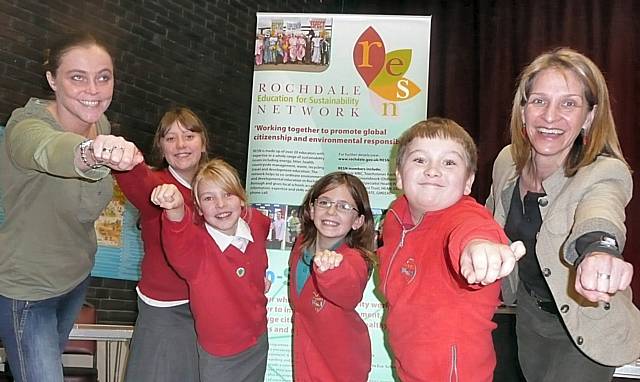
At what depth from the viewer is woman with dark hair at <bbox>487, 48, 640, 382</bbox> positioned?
2172 mm

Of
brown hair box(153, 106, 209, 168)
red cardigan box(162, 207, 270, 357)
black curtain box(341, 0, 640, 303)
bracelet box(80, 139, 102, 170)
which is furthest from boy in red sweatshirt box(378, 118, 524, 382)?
black curtain box(341, 0, 640, 303)

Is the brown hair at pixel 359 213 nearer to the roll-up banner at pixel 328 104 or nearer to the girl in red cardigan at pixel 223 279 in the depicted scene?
the girl in red cardigan at pixel 223 279

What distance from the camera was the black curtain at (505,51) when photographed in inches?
288

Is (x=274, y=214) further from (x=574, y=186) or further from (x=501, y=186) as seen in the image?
(x=574, y=186)

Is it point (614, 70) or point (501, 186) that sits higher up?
point (614, 70)

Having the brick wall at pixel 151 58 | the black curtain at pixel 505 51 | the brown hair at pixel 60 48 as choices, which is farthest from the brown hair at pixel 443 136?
the black curtain at pixel 505 51

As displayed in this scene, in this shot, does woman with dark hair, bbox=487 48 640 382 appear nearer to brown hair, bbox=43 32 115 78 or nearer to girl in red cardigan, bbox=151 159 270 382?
girl in red cardigan, bbox=151 159 270 382

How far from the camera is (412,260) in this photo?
7.52 feet

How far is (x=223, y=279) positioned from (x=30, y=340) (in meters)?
0.86

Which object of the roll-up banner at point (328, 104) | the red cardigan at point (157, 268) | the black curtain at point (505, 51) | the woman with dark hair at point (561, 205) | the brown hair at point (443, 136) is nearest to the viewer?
the woman with dark hair at point (561, 205)

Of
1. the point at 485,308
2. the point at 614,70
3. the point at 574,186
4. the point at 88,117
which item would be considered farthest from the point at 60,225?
the point at 614,70

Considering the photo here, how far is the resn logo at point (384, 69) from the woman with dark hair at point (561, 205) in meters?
1.59

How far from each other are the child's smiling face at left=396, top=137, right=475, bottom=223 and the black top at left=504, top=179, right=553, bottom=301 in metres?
0.18

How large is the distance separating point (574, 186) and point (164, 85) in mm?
5165
